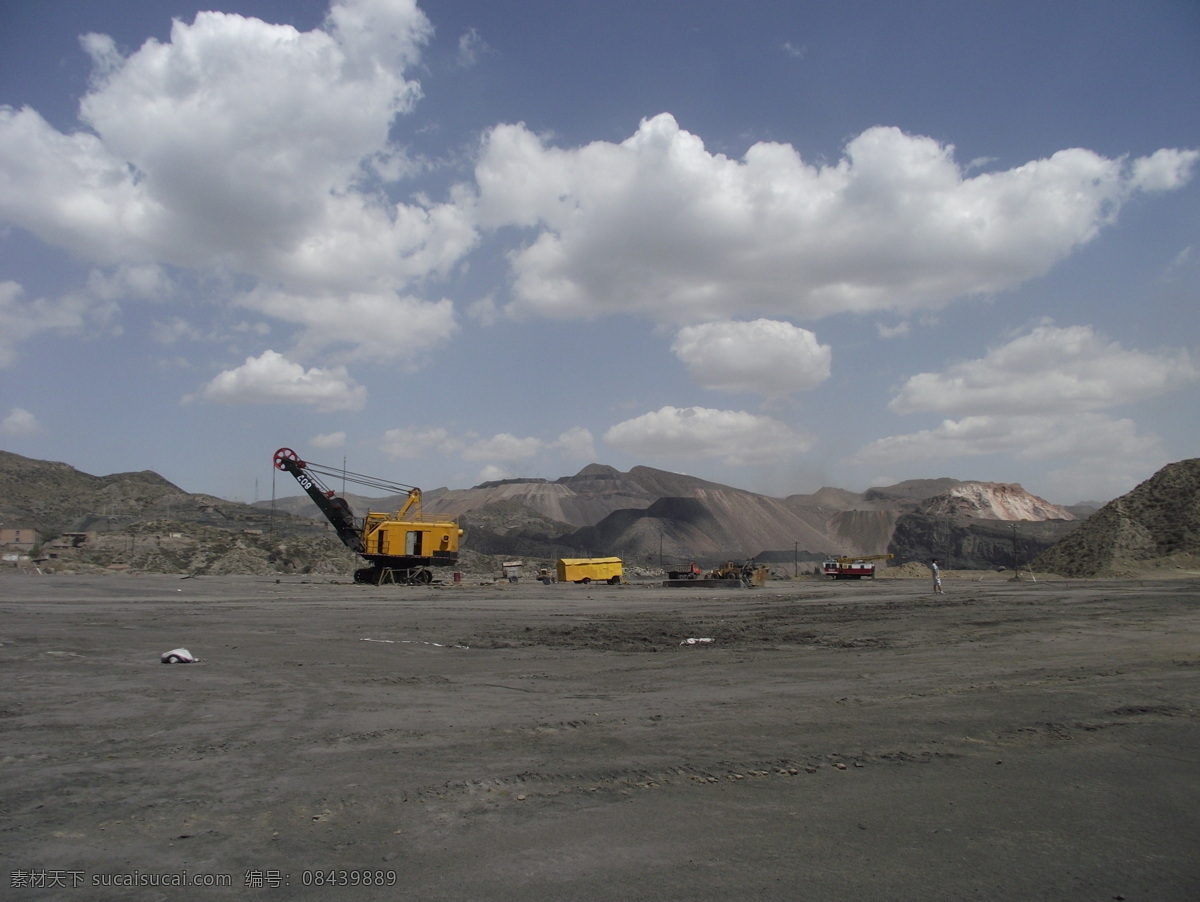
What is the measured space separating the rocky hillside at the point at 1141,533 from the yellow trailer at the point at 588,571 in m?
33.6

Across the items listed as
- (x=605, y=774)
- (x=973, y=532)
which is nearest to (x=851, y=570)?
(x=973, y=532)

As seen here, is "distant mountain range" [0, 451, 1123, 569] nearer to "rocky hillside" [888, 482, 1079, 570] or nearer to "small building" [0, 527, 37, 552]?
"rocky hillside" [888, 482, 1079, 570]

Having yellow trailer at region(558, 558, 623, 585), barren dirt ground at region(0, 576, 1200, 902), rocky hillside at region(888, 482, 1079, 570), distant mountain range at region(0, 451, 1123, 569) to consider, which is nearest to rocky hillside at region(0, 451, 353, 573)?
distant mountain range at region(0, 451, 1123, 569)

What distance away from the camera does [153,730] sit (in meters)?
7.32

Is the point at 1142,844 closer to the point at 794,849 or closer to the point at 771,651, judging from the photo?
the point at 794,849

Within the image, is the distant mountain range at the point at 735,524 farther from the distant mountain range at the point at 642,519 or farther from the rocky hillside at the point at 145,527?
the rocky hillside at the point at 145,527

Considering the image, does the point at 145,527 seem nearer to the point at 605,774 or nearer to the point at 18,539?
the point at 18,539

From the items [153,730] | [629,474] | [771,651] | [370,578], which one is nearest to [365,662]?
[153,730]

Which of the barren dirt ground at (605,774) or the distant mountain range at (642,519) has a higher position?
the distant mountain range at (642,519)

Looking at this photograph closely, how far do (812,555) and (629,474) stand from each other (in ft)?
253

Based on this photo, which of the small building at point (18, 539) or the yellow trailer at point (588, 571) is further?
the small building at point (18, 539)

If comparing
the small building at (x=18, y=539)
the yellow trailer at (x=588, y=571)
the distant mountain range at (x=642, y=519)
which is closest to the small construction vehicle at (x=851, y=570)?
the yellow trailer at (x=588, y=571)

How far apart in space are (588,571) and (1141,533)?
41821 millimetres

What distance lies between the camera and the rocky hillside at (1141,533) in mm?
51750
